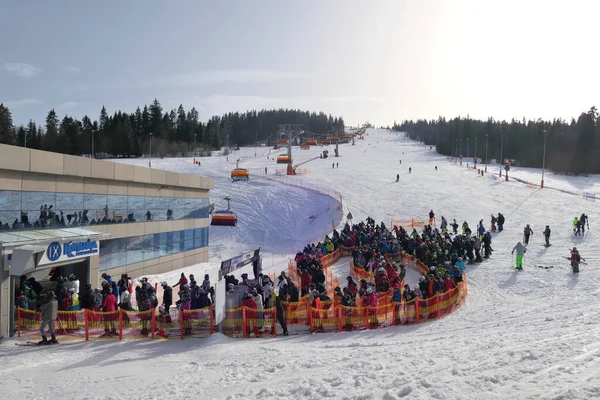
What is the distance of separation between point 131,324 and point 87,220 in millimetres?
7848

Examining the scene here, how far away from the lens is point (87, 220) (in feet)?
56.9

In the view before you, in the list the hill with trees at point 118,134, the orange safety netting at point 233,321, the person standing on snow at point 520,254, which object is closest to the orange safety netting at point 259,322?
the orange safety netting at point 233,321

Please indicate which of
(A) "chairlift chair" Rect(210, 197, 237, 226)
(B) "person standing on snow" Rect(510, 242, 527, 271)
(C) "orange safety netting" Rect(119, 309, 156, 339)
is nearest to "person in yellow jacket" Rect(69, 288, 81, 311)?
(C) "orange safety netting" Rect(119, 309, 156, 339)

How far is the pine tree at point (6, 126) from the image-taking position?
8795 centimetres

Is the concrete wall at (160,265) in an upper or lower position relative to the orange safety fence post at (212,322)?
lower

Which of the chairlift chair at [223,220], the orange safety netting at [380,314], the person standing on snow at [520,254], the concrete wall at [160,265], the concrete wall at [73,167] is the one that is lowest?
the concrete wall at [160,265]

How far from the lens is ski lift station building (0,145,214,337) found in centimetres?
1290

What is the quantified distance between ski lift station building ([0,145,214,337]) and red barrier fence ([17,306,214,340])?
6.34 feet

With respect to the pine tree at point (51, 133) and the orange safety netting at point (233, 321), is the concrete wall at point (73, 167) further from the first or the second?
the pine tree at point (51, 133)

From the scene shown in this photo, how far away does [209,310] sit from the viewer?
35.8ft

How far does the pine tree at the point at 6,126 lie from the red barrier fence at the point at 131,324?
92.6 m

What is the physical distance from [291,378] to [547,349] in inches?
170

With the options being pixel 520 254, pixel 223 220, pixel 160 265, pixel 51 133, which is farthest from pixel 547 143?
pixel 51 133

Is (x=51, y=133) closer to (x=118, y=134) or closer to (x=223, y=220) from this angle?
(x=118, y=134)
